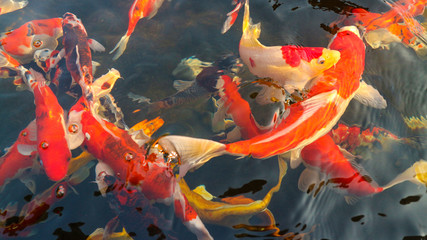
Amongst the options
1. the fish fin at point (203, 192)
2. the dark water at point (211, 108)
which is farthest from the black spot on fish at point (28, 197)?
the fish fin at point (203, 192)

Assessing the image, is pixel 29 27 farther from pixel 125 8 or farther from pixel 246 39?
pixel 246 39

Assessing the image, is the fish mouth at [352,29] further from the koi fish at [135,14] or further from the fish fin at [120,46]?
the fish fin at [120,46]

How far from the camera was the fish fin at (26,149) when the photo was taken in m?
2.51

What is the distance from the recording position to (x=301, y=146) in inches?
97.5

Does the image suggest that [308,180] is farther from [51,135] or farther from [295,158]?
[51,135]

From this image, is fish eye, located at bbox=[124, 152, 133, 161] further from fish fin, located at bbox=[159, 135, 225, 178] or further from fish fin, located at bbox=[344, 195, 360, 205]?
fish fin, located at bbox=[344, 195, 360, 205]

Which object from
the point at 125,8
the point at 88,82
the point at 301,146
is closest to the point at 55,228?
the point at 88,82

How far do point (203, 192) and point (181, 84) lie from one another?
1.00 meters

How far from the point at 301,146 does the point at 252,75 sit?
2.67 feet

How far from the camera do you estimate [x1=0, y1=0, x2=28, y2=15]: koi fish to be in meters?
3.49

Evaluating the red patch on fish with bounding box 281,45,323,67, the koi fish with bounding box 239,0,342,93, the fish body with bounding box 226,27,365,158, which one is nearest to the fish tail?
the koi fish with bounding box 239,0,342,93

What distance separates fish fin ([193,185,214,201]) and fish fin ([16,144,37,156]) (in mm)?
1178

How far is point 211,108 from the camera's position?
2852 mm

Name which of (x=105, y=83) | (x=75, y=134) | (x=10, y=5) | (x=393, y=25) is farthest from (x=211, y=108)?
(x=10, y=5)
